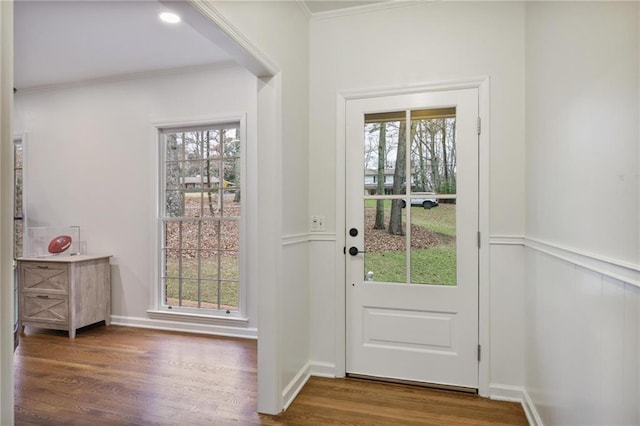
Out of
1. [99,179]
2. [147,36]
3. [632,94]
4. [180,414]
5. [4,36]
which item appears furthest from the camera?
[99,179]

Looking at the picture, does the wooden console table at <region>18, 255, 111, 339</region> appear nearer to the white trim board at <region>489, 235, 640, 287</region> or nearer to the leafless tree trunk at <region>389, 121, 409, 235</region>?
the leafless tree trunk at <region>389, 121, 409, 235</region>

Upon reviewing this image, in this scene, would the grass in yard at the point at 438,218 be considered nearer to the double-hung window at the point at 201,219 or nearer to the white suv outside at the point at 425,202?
the white suv outside at the point at 425,202

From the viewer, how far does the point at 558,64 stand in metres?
1.62

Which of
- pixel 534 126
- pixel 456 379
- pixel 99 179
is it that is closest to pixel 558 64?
pixel 534 126

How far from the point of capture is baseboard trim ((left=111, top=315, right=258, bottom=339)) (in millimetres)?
3419

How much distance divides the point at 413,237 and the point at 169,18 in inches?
96.6

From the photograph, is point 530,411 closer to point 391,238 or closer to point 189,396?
point 391,238

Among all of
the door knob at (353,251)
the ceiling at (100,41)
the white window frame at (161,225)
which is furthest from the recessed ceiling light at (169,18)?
the door knob at (353,251)

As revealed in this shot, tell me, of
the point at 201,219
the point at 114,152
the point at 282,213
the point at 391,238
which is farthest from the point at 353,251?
the point at 114,152

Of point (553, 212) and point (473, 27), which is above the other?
point (473, 27)

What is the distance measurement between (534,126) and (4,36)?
230cm

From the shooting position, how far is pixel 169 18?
2.65m

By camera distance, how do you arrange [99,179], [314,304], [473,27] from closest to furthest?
[473,27], [314,304], [99,179]

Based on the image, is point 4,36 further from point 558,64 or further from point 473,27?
point 473,27
